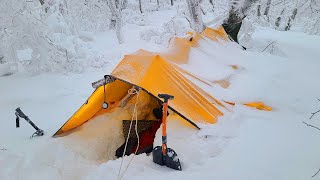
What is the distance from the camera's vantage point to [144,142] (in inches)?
208

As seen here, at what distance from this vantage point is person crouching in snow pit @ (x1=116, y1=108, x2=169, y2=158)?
499 cm

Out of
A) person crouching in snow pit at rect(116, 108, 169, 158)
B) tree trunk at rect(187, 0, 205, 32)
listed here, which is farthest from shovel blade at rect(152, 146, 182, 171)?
tree trunk at rect(187, 0, 205, 32)

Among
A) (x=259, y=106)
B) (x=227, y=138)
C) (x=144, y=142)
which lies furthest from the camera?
(x=144, y=142)

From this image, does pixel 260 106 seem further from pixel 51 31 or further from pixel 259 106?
pixel 51 31

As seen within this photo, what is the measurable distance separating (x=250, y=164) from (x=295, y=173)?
49 centimetres

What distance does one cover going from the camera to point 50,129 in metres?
5.80

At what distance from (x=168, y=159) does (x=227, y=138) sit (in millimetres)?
913

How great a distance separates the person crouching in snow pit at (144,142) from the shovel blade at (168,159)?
97 cm

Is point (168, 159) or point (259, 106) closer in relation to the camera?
point (168, 159)

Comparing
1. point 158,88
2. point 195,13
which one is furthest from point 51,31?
point 158,88

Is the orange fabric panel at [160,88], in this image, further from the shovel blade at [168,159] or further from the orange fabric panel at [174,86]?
the shovel blade at [168,159]

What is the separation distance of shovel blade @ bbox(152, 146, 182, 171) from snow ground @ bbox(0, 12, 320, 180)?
3.2 inches

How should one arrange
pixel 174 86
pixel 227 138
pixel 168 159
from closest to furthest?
1. pixel 168 159
2. pixel 227 138
3. pixel 174 86

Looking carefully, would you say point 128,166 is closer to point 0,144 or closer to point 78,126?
point 78,126
